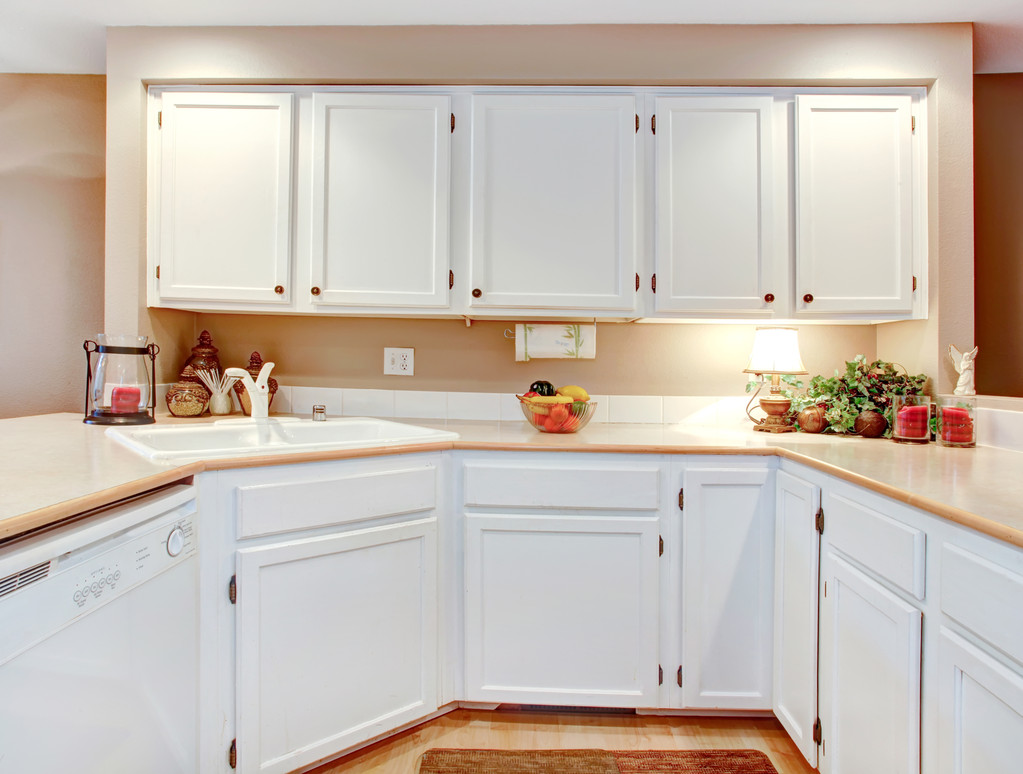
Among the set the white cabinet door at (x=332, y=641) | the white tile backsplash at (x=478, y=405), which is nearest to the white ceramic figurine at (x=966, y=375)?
the white tile backsplash at (x=478, y=405)

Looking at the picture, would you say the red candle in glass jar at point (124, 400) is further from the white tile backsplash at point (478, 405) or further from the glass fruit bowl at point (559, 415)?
the glass fruit bowl at point (559, 415)

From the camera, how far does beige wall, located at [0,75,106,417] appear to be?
7.41 ft

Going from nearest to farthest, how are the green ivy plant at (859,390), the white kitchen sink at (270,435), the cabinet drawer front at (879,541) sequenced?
the cabinet drawer front at (879,541)
the white kitchen sink at (270,435)
the green ivy plant at (859,390)

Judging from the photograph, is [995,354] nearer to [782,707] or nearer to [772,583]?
[772,583]

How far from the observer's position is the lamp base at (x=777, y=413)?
1982mm

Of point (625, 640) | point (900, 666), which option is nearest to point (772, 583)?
point (625, 640)

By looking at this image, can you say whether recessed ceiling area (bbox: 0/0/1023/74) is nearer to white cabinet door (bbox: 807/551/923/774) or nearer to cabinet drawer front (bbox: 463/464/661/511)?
cabinet drawer front (bbox: 463/464/661/511)

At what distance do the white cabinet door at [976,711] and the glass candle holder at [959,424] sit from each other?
3.20 ft

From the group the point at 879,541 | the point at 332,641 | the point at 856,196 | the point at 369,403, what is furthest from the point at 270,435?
the point at 856,196

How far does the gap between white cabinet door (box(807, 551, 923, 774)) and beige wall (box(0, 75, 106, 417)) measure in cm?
279

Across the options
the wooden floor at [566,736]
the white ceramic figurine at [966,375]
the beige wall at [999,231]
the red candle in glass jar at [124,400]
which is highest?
the beige wall at [999,231]

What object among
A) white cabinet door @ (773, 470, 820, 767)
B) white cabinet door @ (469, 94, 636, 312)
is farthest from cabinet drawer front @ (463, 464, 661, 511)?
white cabinet door @ (469, 94, 636, 312)

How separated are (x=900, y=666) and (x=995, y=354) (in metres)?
1.60

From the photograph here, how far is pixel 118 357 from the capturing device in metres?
1.84
